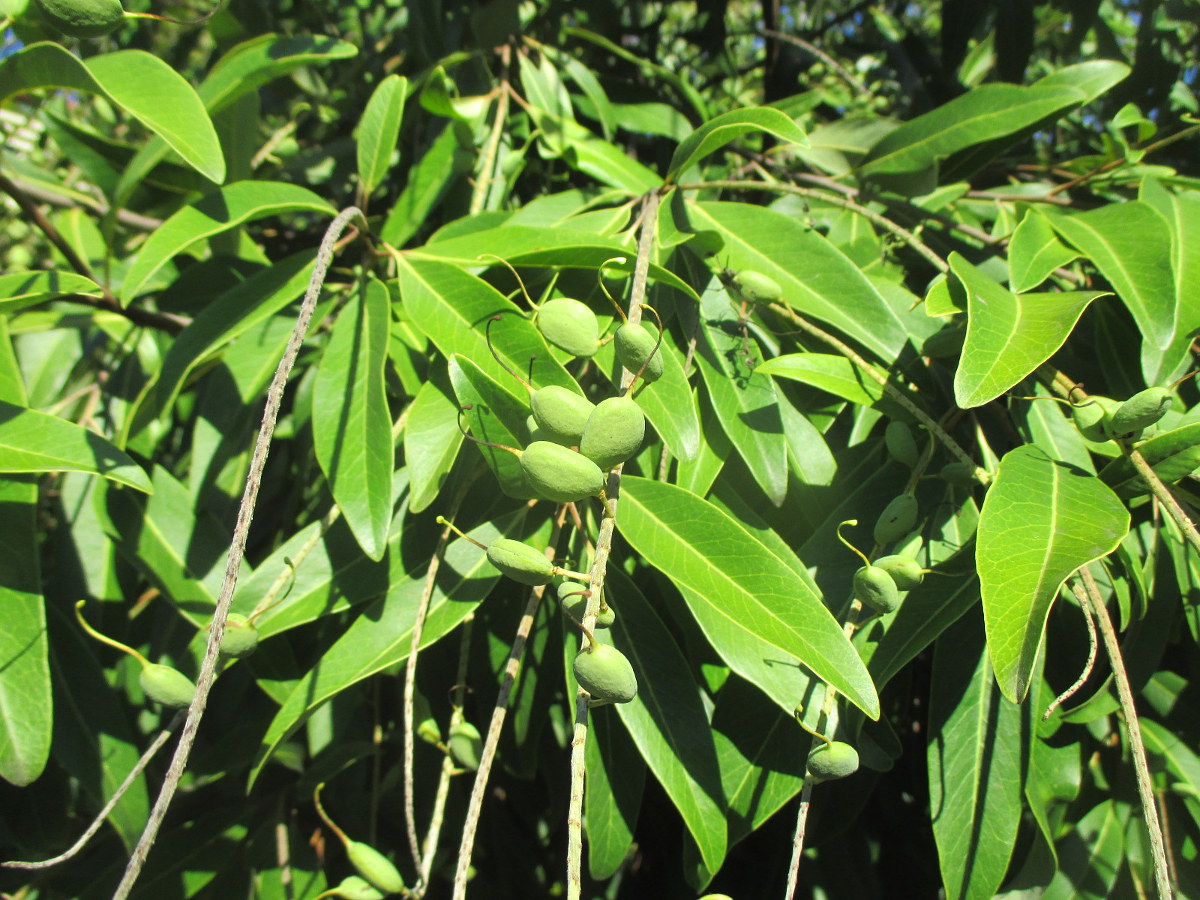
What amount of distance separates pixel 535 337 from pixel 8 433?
46 centimetres

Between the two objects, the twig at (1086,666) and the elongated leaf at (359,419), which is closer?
the twig at (1086,666)

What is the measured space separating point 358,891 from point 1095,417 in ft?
2.23

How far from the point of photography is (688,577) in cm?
59

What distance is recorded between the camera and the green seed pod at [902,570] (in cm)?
55

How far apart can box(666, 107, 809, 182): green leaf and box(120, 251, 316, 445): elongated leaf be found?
419 mm

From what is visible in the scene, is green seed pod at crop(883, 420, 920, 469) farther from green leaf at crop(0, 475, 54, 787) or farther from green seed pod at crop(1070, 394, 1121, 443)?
green leaf at crop(0, 475, 54, 787)

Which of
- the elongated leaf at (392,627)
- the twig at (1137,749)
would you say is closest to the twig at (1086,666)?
the twig at (1137,749)

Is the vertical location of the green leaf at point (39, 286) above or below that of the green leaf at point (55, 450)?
above

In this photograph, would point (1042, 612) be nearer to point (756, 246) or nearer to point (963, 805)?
point (963, 805)

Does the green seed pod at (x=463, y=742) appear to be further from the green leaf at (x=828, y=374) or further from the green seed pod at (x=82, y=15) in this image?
the green seed pod at (x=82, y=15)

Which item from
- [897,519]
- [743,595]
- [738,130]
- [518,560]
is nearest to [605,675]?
[518,560]

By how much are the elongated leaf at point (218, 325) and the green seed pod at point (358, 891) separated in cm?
46

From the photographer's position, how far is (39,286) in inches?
29.0

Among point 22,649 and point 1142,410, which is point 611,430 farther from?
point 22,649
